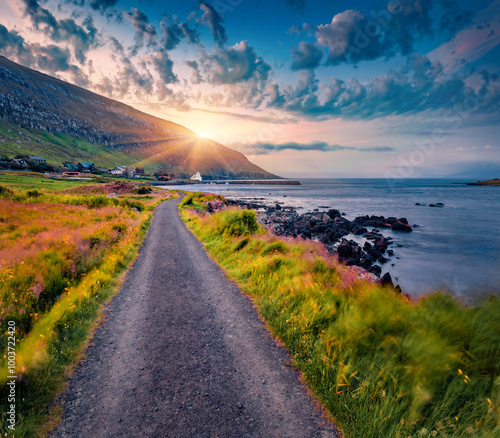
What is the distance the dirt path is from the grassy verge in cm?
54

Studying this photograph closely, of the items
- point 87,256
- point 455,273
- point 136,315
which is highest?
point 87,256

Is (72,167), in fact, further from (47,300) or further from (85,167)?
(47,300)

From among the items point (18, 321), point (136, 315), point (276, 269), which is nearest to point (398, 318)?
point (276, 269)

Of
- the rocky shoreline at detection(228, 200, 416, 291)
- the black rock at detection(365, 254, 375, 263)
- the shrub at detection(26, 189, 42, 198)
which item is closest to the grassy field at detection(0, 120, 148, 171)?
the shrub at detection(26, 189, 42, 198)

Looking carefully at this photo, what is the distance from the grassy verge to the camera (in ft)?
10.9

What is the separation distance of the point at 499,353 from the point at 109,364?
25.4 ft

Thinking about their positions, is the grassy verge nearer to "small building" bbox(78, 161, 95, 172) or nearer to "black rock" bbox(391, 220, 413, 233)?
"black rock" bbox(391, 220, 413, 233)

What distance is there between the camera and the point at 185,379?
14.6ft

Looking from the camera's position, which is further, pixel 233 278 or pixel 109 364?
pixel 233 278

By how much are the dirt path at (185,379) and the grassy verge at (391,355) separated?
54cm

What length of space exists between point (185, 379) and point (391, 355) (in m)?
4.09

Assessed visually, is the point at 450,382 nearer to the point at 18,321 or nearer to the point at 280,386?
the point at 280,386

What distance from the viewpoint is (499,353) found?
13.8ft

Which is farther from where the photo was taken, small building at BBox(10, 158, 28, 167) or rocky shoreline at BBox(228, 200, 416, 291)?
small building at BBox(10, 158, 28, 167)
